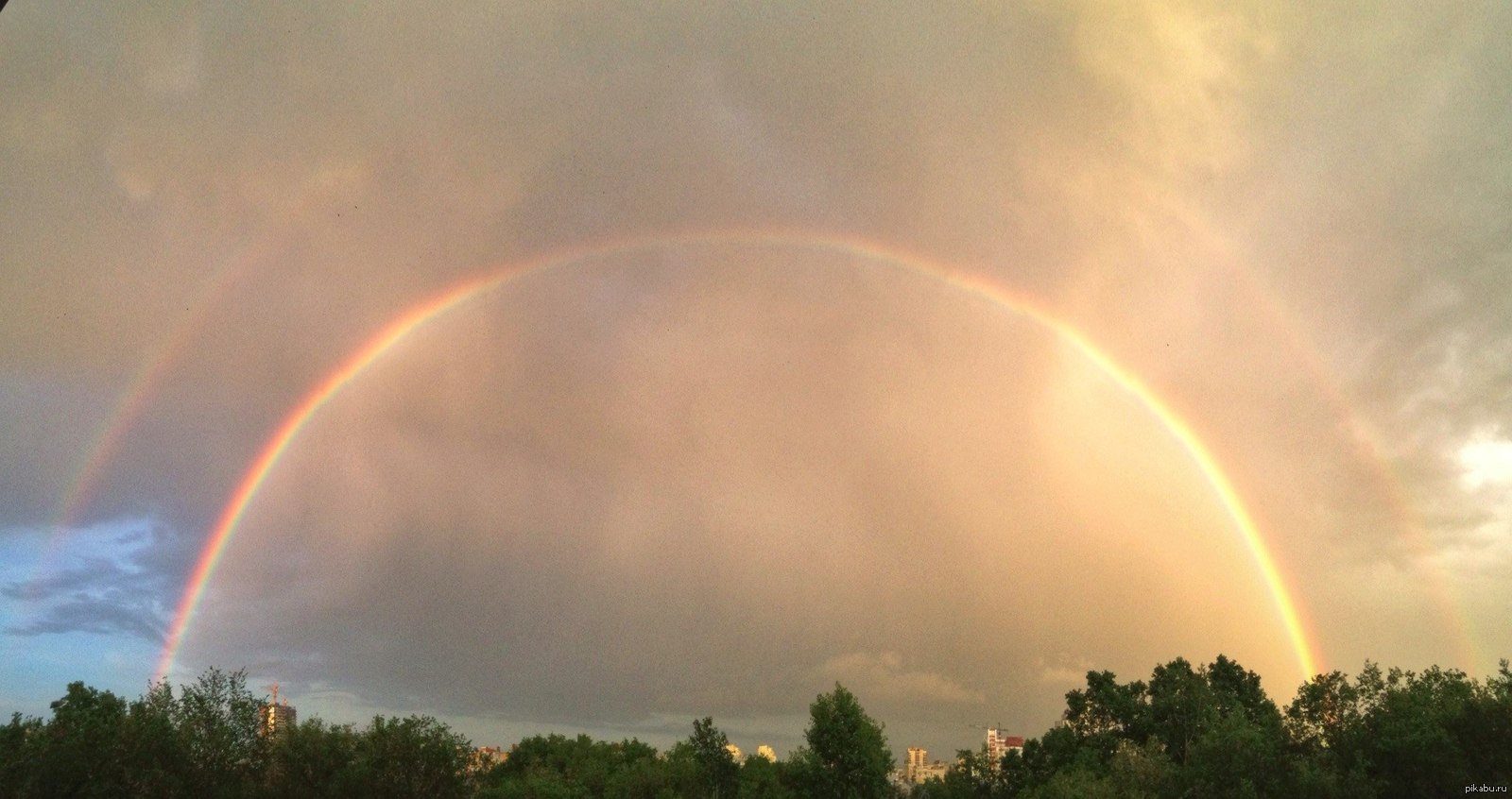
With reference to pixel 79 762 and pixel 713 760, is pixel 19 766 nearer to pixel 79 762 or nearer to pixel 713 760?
pixel 79 762

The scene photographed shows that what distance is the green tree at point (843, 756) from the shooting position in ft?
268

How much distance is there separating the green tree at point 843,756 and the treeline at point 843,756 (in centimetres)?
10

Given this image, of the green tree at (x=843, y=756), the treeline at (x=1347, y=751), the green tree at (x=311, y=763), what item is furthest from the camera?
the green tree at (x=843, y=756)

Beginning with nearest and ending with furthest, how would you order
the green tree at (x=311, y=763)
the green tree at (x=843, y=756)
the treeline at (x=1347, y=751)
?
the treeline at (x=1347, y=751), the green tree at (x=311, y=763), the green tree at (x=843, y=756)

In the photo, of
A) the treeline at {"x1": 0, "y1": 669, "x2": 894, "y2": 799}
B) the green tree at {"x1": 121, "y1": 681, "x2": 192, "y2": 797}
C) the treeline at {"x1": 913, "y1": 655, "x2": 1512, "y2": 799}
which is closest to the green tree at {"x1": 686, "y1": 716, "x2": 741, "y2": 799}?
the treeline at {"x1": 0, "y1": 669, "x2": 894, "y2": 799}

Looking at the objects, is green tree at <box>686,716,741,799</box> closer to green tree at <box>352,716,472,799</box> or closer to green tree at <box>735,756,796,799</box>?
green tree at <box>735,756,796,799</box>

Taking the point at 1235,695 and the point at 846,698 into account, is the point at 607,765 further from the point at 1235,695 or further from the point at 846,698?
the point at 1235,695

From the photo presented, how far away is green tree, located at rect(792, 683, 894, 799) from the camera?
268ft

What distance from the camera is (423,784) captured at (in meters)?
67.9

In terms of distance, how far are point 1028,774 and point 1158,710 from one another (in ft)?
52.3

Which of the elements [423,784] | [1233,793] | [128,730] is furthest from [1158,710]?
[128,730]

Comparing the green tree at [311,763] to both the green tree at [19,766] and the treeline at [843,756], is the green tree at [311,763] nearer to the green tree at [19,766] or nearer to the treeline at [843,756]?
the treeline at [843,756]

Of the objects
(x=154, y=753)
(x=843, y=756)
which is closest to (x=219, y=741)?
(x=154, y=753)

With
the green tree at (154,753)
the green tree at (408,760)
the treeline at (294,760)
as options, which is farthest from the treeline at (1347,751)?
the green tree at (154,753)
